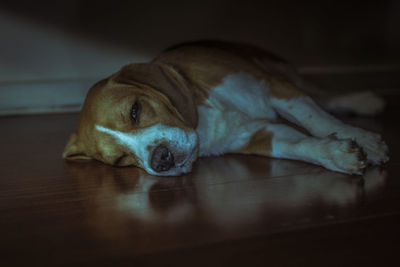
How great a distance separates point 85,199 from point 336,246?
102 centimetres

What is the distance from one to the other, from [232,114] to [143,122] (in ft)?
1.83

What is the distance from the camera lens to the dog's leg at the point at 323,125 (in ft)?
6.09

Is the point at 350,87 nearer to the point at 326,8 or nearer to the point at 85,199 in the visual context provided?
the point at 326,8

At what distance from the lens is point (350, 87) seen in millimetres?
4516

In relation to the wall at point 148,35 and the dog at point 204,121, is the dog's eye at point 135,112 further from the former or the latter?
the wall at point 148,35

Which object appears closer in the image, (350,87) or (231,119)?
(231,119)

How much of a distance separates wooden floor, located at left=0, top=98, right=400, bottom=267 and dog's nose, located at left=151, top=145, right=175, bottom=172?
7 cm

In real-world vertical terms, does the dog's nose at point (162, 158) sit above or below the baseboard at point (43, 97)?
above

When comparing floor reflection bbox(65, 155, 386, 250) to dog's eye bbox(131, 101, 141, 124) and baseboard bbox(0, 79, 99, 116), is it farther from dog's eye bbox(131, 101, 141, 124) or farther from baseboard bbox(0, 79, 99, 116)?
baseboard bbox(0, 79, 99, 116)

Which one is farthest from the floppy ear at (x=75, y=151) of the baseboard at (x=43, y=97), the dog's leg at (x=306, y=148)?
the baseboard at (x=43, y=97)

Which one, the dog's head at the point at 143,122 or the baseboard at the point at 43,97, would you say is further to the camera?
the baseboard at the point at 43,97

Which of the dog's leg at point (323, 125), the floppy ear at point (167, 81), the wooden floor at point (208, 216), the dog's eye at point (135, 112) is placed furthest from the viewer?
the floppy ear at point (167, 81)

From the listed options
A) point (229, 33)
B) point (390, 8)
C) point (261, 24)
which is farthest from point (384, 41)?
point (229, 33)

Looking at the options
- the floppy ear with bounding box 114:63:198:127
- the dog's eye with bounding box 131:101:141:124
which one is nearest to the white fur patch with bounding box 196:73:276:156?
the floppy ear with bounding box 114:63:198:127
